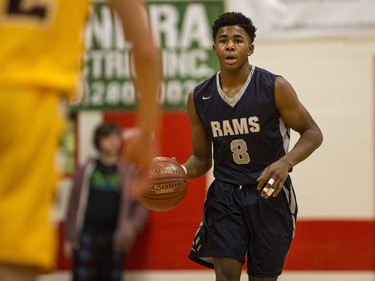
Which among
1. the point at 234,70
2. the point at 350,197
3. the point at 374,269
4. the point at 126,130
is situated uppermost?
the point at 234,70

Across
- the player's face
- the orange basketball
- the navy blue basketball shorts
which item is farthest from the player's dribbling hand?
the player's face

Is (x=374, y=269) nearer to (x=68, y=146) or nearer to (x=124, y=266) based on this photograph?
(x=124, y=266)

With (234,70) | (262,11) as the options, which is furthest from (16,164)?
(262,11)

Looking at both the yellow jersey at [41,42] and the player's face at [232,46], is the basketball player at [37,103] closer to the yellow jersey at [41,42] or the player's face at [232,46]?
the yellow jersey at [41,42]

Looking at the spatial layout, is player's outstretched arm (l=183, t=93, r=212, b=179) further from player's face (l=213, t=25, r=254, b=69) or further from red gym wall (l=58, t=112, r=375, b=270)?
red gym wall (l=58, t=112, r=375, b=270)

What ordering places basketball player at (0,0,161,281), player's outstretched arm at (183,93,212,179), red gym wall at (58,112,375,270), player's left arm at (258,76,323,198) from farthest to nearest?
red gym wall at (58,112,375,270) → player's outstretched arm at (183,93,212,179) → player's left arm at (258,76,323,198) → basketball player at (0,0,161,281)

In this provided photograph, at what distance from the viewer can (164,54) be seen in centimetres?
769

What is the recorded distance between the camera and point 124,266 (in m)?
7.76

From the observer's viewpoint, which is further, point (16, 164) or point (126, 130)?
point (126, 130)

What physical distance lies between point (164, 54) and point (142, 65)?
525 centimetres

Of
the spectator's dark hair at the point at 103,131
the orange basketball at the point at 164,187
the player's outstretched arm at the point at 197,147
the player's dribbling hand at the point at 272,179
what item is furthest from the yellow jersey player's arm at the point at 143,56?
the spectator's dark hair at the point at 103,131

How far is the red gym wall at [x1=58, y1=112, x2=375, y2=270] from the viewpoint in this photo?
7.61m

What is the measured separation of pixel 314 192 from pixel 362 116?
0.78 meters

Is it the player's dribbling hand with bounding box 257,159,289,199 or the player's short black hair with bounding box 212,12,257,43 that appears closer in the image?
the player's dribbling hand with bounding box 257,159,289,199
